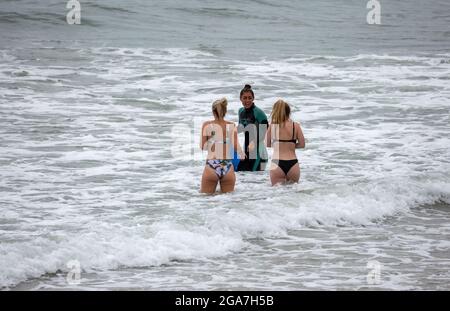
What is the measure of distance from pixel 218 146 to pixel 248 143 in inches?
64.6

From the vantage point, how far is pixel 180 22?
103 feet

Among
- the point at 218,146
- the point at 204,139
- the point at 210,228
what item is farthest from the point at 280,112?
the point at 210,228

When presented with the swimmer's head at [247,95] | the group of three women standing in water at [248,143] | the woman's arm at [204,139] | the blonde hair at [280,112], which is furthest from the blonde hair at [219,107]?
the swimmer's head at [247,95]

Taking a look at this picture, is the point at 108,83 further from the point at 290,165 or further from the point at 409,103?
the point at 290,165

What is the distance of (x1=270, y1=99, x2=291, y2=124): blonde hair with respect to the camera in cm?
1125

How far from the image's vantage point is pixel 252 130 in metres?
12.4

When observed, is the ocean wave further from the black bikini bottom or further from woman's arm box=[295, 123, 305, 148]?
woman's arm box=[295, 123, 305, 148]

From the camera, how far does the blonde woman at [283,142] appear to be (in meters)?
11.3

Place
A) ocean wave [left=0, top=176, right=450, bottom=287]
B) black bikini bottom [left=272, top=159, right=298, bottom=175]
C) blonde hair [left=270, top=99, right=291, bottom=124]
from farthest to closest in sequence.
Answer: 1. black bikini bottom [left=272, top=159, right=298, bottom=175]
2. blonde hair [left=270, top=99, right=291, bottom=124]
3. ocean wave [left=0, top=176, right=450, bottom=287]

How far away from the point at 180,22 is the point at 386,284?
985 inches

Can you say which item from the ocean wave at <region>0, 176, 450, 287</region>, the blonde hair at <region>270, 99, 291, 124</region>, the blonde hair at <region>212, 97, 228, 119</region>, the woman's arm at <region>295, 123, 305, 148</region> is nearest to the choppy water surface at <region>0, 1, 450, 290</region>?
the ocean wave at <region>0, 176, 450, 287</region>

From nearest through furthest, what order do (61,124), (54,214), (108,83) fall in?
(54,214) < (61,124) < (108,83)
